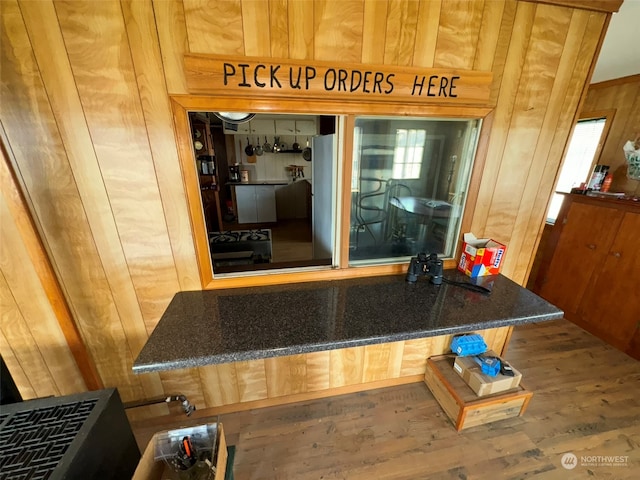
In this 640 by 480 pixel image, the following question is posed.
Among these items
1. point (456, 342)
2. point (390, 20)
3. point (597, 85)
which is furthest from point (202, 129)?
point (597, 85)

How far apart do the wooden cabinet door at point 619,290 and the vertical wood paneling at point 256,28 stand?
2817mm

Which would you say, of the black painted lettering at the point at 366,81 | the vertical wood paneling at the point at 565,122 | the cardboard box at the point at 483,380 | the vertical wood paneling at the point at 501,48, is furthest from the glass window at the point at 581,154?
the black painted lettering at the point at 366,81

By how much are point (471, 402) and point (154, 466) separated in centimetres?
158

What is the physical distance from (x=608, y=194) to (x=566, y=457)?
2.13 m

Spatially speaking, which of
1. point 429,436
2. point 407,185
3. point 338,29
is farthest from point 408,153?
point 429,436

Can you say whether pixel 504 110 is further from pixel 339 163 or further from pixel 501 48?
pixel 339 163

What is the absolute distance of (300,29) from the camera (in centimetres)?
97

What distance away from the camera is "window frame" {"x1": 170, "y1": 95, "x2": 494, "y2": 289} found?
100 centimetres

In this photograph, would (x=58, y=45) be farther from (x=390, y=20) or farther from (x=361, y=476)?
(x=361, y=476)

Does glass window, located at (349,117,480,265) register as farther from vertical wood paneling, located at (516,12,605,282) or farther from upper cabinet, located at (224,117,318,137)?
upper cabinet, located at (224,117,318,137)

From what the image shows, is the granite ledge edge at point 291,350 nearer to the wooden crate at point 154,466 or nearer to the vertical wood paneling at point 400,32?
the wooden crate at point 154,466

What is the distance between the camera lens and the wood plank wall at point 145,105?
88 centimetres

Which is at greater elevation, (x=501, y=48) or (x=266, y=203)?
(x=501, y=48)

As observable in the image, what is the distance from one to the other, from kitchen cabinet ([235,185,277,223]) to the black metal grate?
436 centimetres
